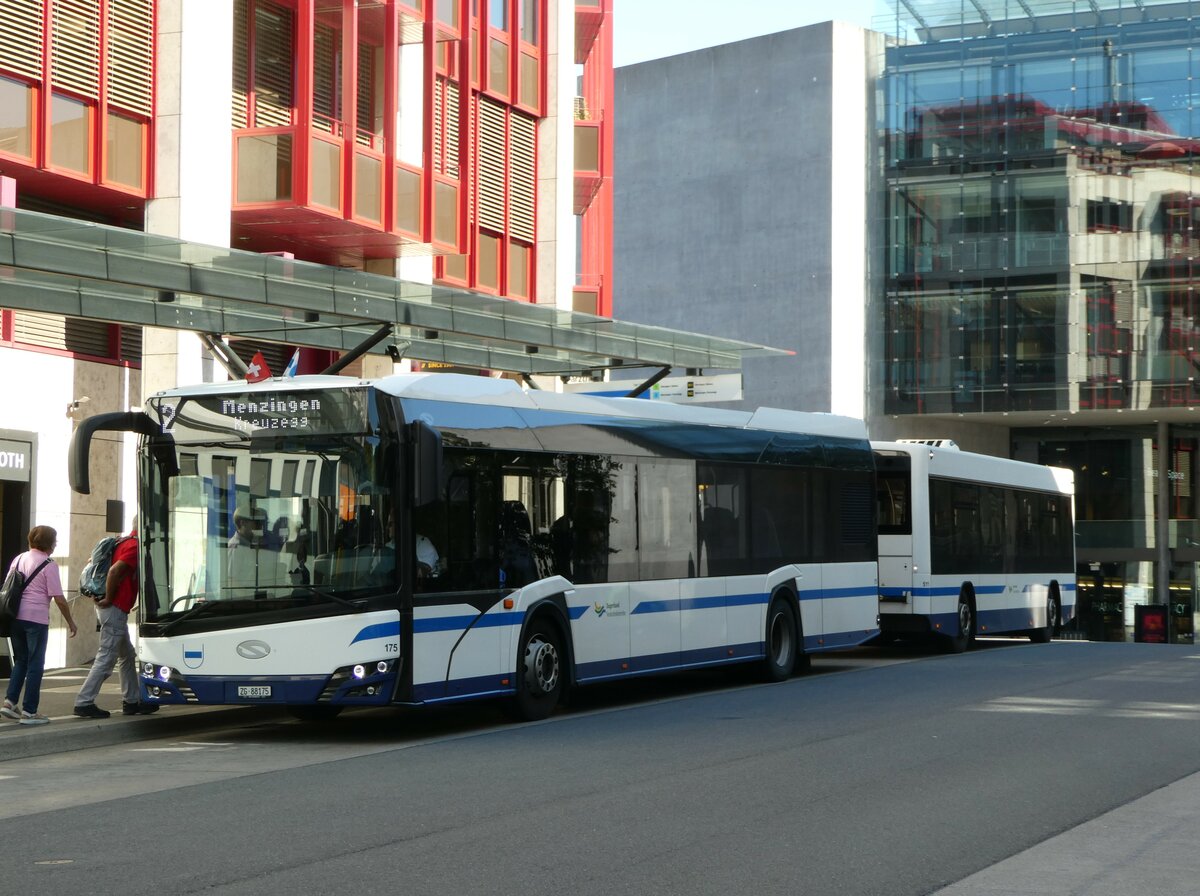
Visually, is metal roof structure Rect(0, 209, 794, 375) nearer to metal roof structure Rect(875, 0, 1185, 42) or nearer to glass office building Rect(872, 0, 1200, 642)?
glass office building Rect(872, 0, 1200, 642)

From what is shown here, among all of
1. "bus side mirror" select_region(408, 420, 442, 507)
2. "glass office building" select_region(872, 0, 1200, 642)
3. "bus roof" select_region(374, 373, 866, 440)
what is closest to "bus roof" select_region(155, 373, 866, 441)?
"bus roof" select_region(374, 373, 866, 440)

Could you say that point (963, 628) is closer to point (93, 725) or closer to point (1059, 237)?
point (93, 725)

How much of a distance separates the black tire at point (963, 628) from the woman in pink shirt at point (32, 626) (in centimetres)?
1477

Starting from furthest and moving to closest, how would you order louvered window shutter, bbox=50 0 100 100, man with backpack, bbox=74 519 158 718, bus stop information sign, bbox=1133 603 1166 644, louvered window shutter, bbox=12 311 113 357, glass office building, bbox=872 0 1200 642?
glass office building, bbox=872 0 1200 642, bus stop information sign, bbox=1133 603 1166 644, louvered window shutter, bbox=12 311 113 357, louvered window shutter, bbox=50 0 100 100, man with backpack, bbox=74 519 158 718

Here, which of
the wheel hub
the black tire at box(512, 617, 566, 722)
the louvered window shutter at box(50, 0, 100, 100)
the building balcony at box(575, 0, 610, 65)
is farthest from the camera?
the building balcony at box(575, 0, 610, 65)

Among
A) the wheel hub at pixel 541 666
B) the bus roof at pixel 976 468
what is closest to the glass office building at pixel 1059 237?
the bus roof at pixel 976 468

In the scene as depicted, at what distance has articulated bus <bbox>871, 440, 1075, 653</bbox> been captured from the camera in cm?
2477

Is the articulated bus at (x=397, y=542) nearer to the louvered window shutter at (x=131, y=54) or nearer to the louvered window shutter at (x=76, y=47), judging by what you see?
the louvered window shutter at (x=76, y=47)

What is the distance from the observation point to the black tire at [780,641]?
19656 millimetres

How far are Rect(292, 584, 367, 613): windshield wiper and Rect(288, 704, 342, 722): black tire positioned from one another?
2.52 m

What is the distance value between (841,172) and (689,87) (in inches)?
272

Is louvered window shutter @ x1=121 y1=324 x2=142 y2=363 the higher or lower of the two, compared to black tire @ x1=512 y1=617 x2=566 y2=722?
higher

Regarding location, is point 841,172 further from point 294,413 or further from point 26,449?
point 294,413

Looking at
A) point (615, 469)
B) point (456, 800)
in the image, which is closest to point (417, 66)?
point (615, 469)
